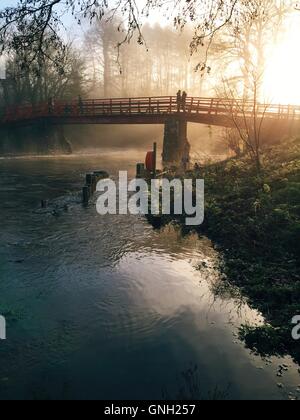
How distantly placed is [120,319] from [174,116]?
26327 mm

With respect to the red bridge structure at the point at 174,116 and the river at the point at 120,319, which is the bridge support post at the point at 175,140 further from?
the river at the point at 120,319

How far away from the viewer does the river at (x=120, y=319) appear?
18.9 ft

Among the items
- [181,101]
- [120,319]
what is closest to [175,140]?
[181,101]

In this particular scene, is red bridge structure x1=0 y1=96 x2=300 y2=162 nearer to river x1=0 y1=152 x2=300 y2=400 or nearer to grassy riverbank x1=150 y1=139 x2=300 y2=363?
grassy riverbank x1=150 y1=139 x2=300 y2=363

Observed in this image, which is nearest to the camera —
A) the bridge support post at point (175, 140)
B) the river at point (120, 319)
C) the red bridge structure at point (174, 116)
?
the river at point (120, 319)

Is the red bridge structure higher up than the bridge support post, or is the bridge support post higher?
the red bridge structure

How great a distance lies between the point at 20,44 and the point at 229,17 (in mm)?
2978

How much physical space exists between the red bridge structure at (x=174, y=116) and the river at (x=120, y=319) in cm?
1277

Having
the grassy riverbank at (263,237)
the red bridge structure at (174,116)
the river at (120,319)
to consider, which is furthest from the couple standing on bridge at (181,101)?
the river at (120,319)

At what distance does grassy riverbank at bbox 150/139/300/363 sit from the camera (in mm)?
7331

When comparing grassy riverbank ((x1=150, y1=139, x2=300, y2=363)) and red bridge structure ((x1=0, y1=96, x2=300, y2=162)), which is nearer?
grassy riverbank ((x1=150, y1=139, x2=300, y2=363))

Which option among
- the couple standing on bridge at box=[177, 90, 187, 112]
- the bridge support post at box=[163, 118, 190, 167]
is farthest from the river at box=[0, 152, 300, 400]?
the couple standing on bridge at box=[177, 90, 187, 112]

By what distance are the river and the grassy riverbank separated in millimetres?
407

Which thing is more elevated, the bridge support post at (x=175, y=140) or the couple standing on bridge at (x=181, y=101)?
the couple standing on bridge at (x=181, y=101)
